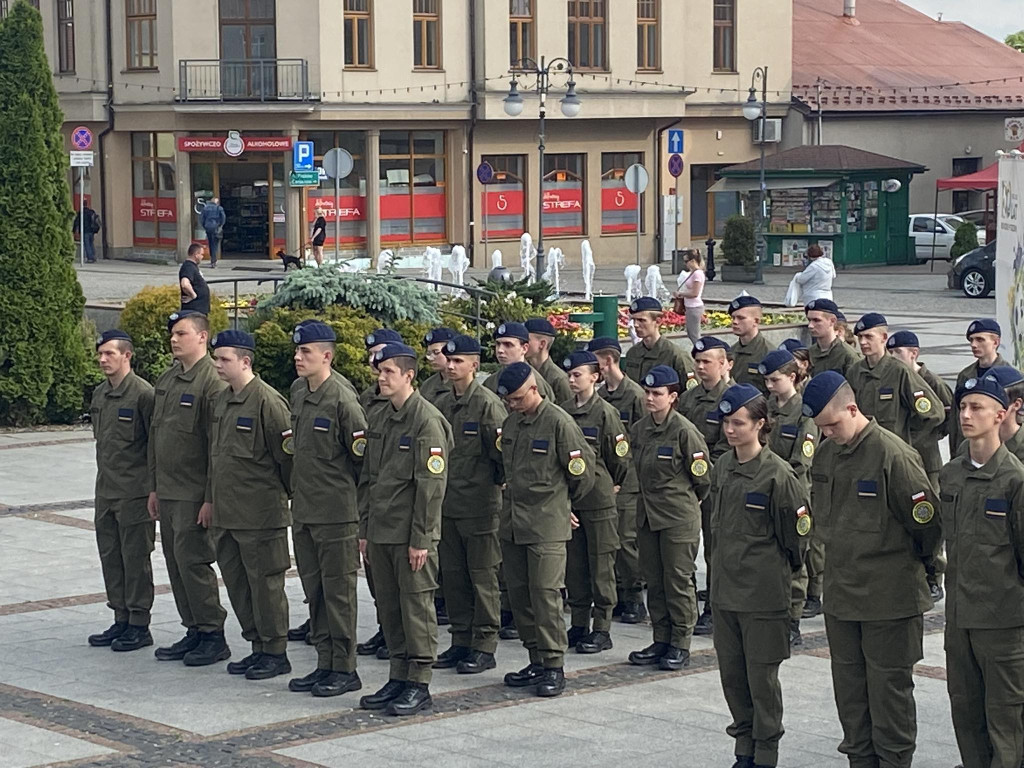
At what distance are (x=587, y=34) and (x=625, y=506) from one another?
3740 centimetres

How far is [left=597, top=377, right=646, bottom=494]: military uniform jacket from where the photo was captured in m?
12.0

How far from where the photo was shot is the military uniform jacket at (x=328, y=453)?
34.5ft

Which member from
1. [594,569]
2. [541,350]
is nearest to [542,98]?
[541,350]

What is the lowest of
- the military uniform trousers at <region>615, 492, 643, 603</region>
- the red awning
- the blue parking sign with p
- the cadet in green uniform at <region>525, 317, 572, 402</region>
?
the military uniform trousers at <region>615, 492, 643, 603</region>

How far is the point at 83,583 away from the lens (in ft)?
43.8

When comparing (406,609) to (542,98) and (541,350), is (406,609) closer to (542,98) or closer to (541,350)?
(541,350)

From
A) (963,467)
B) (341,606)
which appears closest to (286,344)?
(341,606)

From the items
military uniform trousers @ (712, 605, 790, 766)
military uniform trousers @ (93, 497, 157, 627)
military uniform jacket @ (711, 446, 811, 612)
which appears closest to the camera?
military uniform trousers @ (712, 605, 790, 766)

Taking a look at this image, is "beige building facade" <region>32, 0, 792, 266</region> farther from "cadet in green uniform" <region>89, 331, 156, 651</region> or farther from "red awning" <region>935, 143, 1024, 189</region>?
"cadet in green uniform" <region>89, 331, 156, 651</region>

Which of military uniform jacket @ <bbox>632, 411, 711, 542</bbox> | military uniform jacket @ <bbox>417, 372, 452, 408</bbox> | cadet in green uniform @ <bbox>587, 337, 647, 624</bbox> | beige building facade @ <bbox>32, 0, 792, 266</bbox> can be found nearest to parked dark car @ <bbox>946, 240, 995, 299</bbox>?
beige building facade @ <bbox>32, 0, 792, 266</bbox>

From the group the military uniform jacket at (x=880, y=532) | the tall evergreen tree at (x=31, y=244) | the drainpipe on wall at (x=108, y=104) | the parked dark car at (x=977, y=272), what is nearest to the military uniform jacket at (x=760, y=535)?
the military uniform jacket at (x=880, y=532)

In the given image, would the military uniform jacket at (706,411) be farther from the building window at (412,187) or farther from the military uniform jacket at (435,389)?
the building window at (412,187)

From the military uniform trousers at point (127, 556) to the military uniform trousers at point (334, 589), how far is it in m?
1.42

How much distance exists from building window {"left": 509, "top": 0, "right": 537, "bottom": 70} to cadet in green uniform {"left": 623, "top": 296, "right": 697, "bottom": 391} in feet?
109
